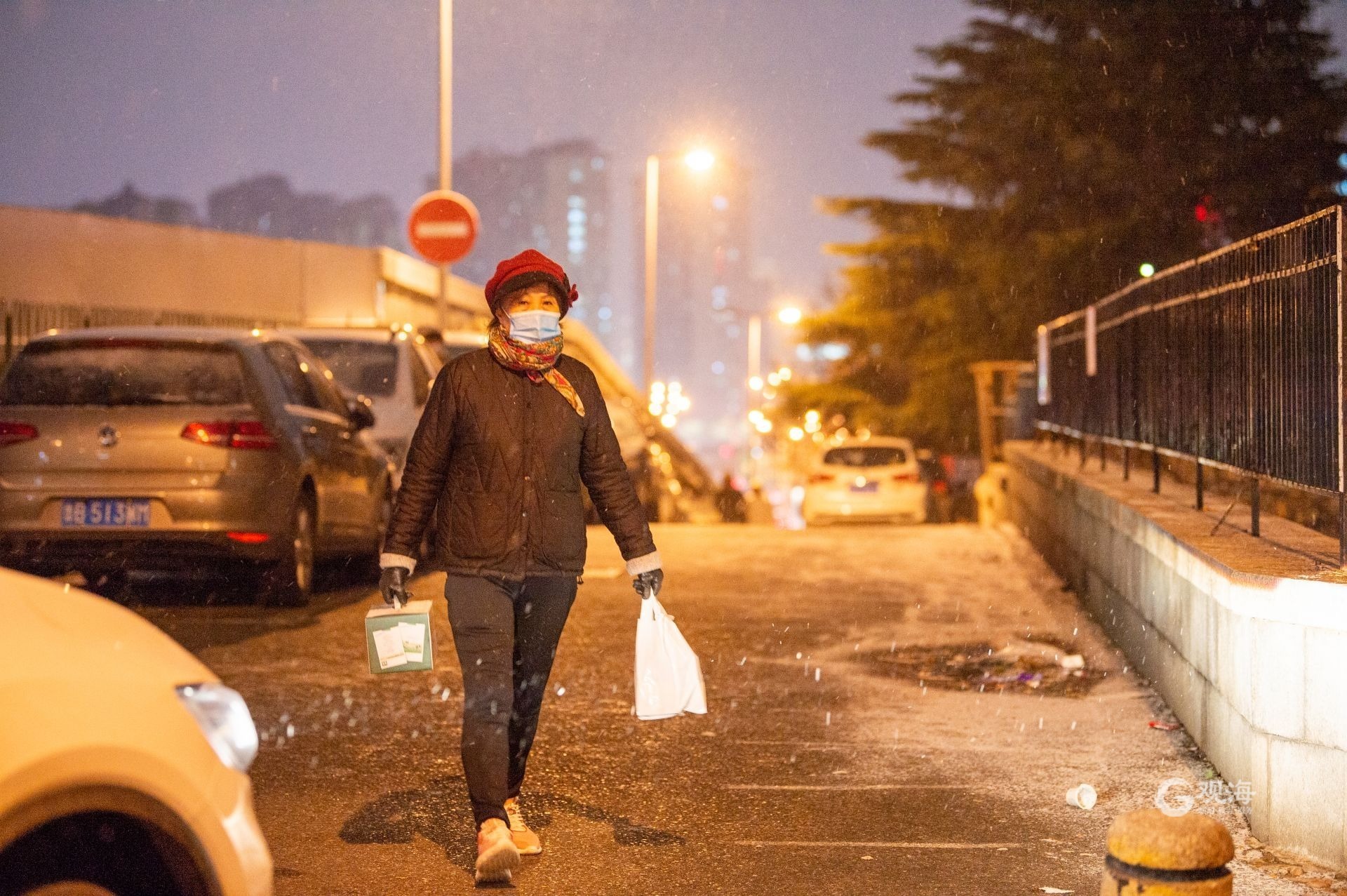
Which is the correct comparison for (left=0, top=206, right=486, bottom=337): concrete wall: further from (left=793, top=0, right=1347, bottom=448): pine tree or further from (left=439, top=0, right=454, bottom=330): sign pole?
(left=793, top=0, right=1347, bottom=448): pine tree

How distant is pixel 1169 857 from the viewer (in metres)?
3.83

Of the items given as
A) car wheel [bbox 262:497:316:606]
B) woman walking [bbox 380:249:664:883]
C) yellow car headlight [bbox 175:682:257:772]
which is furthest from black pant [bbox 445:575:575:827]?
car wheel [bbox 262:497:316:606]

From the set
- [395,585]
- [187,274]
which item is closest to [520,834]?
[395,585]

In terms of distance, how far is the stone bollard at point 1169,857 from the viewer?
3.82 metres

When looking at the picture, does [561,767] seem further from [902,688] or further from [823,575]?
[823,575]

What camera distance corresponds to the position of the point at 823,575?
42.9 ft

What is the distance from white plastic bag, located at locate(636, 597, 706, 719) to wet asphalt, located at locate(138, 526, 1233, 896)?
0.42 meters

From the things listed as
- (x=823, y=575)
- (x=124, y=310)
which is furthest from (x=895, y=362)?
(x=823, y=575)

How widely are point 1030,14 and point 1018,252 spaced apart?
5.20 meters

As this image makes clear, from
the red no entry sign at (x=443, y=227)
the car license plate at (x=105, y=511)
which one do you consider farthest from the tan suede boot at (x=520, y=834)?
the red no entry sign at (x=443, y=227)

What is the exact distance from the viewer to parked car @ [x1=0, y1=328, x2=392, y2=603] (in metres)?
9.85

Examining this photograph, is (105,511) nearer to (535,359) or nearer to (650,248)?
(535,359)

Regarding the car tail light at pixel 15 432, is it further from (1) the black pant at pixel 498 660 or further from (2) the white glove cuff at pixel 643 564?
(2) the white glove cuff at pixel 643 564

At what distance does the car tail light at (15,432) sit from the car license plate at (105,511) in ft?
1.37
